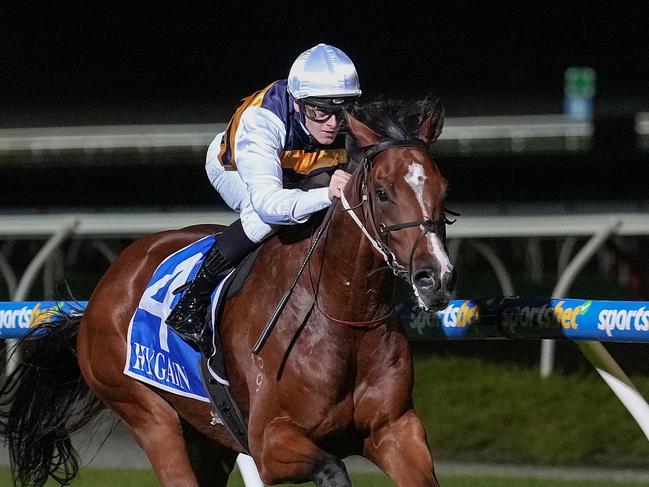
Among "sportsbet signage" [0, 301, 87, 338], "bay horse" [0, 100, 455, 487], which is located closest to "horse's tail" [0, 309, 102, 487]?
"sportsbet signage" [0, 301, 87, 338]

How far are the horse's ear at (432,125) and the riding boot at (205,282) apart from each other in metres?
0.70

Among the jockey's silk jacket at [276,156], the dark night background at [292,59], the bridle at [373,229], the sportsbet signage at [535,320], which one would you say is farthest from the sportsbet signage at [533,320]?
the dark night background at [292,59]

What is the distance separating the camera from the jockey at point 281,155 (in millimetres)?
3275

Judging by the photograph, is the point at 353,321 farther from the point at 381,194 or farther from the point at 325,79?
the point at 325,79

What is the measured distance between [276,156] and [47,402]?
1.69 meters

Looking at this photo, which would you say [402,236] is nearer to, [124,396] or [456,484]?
[124,396]

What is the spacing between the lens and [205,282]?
12.1ft

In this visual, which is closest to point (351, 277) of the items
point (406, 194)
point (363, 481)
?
point (406, 194)

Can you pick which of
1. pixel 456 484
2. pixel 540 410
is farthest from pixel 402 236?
pixel 540 410

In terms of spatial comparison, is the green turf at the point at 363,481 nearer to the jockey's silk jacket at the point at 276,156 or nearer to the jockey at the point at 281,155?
the jockey at the point at 281,155

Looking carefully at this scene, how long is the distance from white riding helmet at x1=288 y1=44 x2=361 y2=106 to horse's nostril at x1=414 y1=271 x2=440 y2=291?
714 millimetres

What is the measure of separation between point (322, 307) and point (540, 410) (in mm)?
2706

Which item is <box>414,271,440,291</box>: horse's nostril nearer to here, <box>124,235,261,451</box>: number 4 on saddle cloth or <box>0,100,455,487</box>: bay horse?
<box>0,100,455,487</box>: bay horse

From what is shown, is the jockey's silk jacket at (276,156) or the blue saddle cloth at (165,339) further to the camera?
the blue saddle cloth at (165,339)
